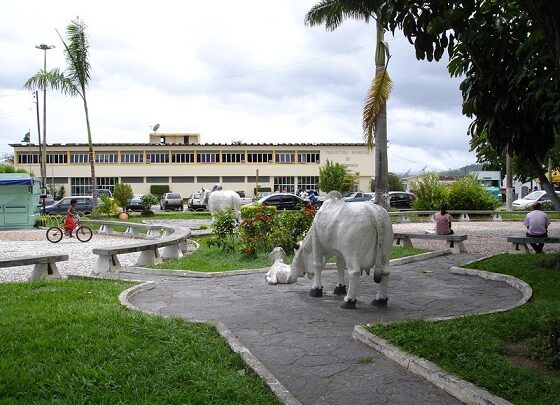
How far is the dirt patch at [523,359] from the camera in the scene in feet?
15.5

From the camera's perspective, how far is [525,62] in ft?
23.1

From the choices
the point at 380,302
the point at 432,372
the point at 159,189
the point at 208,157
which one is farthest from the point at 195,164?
the point at 432,372

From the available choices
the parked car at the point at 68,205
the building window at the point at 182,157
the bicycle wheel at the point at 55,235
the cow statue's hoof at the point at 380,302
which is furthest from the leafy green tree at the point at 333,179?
the cow statue's hoof at the point at 380,302

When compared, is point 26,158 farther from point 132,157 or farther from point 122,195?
point 122,195

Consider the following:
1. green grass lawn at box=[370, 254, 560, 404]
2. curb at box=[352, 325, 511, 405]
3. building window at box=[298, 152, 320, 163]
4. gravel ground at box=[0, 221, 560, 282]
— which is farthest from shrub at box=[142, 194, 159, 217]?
building window at box=[298, 152, 320, 163]

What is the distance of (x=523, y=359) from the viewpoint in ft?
16.5

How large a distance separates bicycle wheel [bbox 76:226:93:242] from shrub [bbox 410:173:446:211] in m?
16.7

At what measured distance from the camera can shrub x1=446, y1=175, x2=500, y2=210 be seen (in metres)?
27.7

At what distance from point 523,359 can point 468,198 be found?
23856mm

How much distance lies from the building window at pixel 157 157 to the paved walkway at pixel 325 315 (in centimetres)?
5420

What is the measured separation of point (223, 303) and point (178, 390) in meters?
3.72

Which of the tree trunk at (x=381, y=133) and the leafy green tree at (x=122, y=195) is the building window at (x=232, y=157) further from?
the tree trunk at (x=381, y=133)

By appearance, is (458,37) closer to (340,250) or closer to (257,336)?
(340,250)

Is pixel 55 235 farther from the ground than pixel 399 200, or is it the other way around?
pixel 399 200
